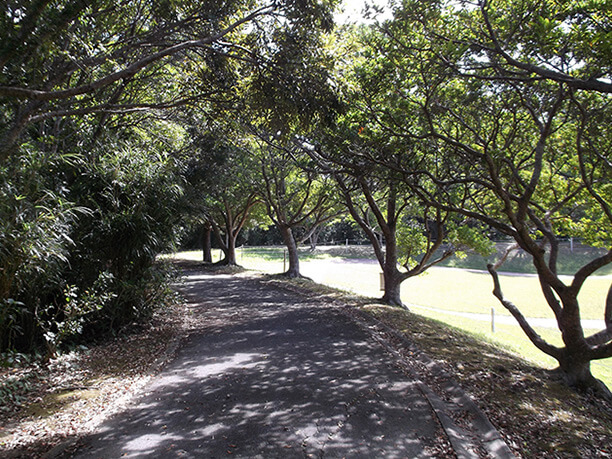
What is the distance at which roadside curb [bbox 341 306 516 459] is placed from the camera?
3.41m

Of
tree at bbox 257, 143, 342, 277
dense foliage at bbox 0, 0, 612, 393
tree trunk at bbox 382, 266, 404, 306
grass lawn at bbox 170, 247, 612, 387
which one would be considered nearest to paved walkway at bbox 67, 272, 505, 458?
dense foliage at bbox 0, 0, 612, 393

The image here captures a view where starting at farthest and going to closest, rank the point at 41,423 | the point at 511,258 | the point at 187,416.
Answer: the point at 511,258
the point at 187,416
the point at 41,423

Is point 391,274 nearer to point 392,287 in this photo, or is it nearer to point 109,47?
point 392,287

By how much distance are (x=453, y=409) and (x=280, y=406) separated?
185cm

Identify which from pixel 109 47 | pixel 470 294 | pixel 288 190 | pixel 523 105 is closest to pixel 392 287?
pixel 523 105

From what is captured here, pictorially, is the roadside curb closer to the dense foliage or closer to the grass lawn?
the dense foliage

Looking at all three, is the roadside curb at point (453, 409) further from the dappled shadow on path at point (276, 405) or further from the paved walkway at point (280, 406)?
the dappled shadow on path at point (276, 405)

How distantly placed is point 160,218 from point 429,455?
5534mm

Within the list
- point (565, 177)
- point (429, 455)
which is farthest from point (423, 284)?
point (429, 455)

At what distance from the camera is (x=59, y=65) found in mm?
5414

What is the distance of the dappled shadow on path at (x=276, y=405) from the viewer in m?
3.36

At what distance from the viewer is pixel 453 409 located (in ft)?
13.6

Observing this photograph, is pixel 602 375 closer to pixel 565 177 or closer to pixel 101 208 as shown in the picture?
pixel 565 177

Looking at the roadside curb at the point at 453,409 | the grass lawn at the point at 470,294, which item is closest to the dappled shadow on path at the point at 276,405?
the roadside curb at the point at 453,409
